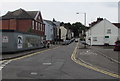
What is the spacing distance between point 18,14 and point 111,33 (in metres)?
27.7

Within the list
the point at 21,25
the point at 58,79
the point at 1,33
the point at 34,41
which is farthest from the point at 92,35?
the point at 58,79

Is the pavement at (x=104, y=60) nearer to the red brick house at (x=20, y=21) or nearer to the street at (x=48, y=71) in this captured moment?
the street at (x=48, y=71)

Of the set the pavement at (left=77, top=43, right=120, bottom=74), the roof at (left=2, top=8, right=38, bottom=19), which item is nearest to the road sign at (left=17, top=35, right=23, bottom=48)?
the pavement at (left=77, top=43, right=120, bottom=74)

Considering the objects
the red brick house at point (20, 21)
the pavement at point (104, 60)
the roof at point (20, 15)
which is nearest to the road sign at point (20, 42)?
the pavement at point (104, 60)

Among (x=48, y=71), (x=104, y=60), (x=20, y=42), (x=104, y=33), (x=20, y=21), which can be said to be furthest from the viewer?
(x=104, y=33)

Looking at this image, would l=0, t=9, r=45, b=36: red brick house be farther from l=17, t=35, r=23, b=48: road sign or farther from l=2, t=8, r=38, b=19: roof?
l=17, t=35, r=23, b=48: road sign

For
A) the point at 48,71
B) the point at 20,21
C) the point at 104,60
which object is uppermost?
the point at 20,21

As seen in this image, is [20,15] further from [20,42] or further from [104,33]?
[20,42]

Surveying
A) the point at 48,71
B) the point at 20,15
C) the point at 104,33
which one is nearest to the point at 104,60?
the point at 48,71

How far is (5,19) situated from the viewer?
58.2 metres

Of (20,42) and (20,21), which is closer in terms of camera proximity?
(20,42)

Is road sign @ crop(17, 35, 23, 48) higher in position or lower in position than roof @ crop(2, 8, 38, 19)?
lower

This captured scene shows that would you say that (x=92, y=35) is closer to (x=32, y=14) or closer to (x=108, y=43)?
(x=108, y=43)

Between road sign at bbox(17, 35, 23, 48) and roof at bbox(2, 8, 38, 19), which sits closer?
road sign at bbox(17, 35, 23, 48)
